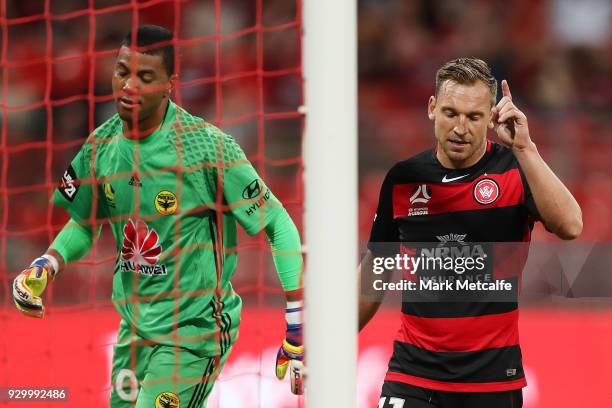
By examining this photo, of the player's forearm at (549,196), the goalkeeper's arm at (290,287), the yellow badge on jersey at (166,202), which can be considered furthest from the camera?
the yellow badge on jersey at (166,202)

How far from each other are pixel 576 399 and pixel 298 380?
1956mm

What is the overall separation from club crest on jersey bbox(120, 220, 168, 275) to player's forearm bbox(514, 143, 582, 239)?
50.7 inches

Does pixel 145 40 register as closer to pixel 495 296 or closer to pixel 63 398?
pixel 495 296

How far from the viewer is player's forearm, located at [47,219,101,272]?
377 cm

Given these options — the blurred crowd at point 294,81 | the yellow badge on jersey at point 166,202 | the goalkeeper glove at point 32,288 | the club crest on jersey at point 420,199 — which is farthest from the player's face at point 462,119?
the blurred crowd at point 294,81

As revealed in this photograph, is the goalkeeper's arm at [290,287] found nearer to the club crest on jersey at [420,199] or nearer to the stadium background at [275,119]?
the club crest on jersey at [420,199]

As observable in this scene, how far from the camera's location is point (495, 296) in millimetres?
3271

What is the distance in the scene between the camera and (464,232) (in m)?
3.31

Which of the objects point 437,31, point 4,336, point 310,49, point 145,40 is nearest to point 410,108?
point 437,31

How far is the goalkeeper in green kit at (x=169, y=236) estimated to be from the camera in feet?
11.6

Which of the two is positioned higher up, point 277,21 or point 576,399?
point 277,21

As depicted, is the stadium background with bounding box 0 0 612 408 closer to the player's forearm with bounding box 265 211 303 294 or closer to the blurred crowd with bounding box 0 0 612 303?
the blurred crowd with bounding box 0 0 612 303

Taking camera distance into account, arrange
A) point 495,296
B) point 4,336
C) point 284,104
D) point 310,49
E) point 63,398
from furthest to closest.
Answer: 1. point 284,104
2. point 4,336
3. point 63,398
4. point 495,296
5. point 310,49
